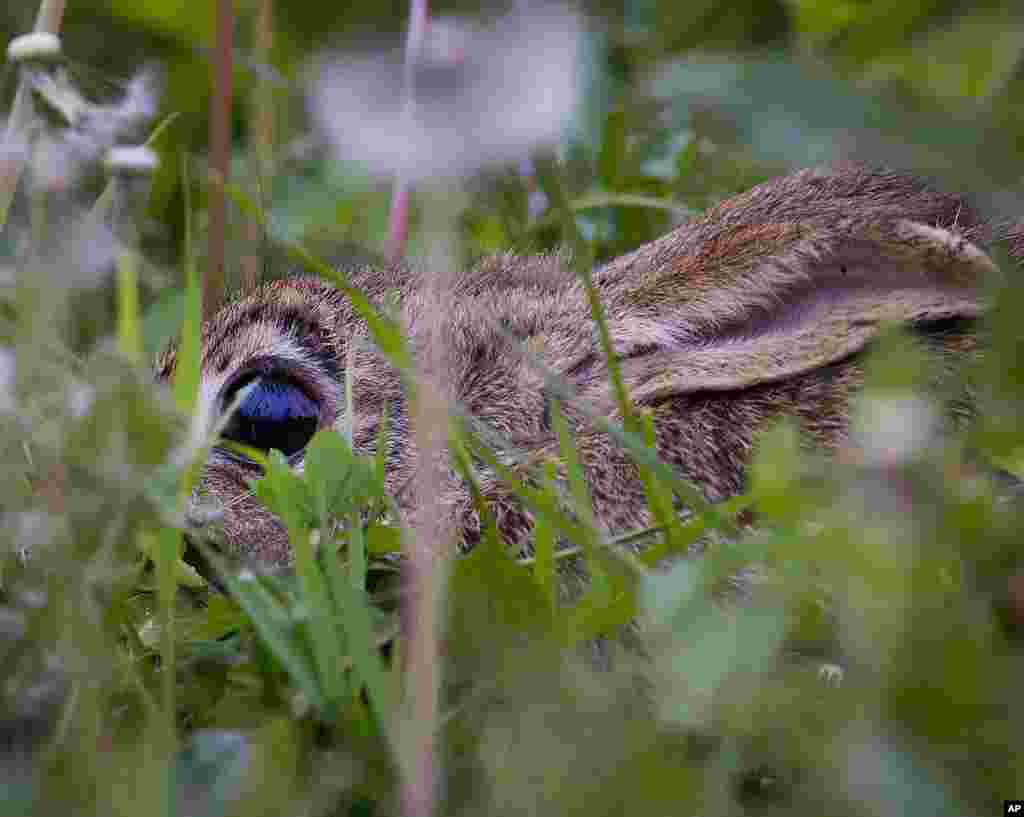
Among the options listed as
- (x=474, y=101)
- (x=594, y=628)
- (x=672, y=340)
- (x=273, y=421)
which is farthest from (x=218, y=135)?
(x=594, y=628)

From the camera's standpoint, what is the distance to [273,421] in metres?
2.79

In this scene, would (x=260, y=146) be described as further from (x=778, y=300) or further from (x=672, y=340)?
(x=778, y=300)

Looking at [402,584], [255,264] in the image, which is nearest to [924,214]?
[402,584]

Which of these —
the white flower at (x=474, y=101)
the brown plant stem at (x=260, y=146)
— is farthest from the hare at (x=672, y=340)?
the white flower at (x=474, y=101)

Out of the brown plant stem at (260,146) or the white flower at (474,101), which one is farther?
the brown plant stem at (260,146)

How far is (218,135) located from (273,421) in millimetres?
624

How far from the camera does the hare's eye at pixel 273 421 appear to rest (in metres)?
2.79

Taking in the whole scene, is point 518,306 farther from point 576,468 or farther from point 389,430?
point 576,468

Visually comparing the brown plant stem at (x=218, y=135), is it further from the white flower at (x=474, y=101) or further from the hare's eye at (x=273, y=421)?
the white flower at (x=474, y=101)

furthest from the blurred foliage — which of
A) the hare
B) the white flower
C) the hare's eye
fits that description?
the hare's eye

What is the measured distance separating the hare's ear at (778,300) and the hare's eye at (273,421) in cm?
60

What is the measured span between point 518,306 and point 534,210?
1.07 metres

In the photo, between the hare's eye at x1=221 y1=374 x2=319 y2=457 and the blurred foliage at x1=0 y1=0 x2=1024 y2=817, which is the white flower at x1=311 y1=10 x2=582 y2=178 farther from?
the hare's eye at x1=221 y1=374 x2=319 y2=457

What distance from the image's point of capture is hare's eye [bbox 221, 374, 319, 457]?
2795mm
